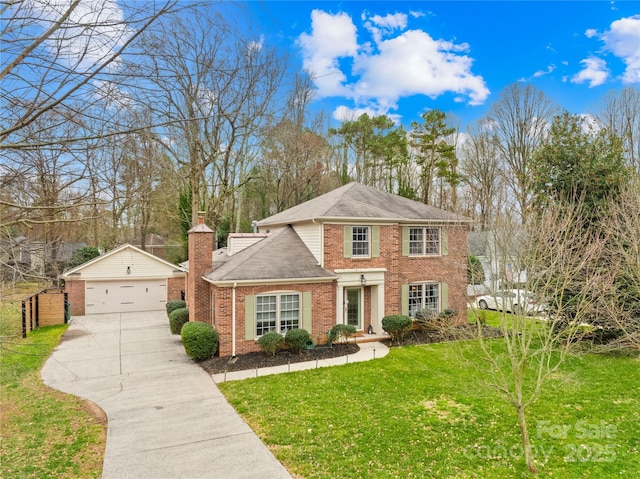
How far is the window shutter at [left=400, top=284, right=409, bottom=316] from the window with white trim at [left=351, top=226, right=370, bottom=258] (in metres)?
2.29

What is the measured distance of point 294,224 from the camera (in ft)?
53.8

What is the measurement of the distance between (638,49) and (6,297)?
721 inches

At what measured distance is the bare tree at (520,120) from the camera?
90.9 ft

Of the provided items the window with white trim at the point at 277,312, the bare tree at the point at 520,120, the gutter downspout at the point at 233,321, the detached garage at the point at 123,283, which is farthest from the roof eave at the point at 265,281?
the bare tree at the point at 520,120

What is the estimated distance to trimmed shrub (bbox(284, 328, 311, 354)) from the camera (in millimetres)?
12500

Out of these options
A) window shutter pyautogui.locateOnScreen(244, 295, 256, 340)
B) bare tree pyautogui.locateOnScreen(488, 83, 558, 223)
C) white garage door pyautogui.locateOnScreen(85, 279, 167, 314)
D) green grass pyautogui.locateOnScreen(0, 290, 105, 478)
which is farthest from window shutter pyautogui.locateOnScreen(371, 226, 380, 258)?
bare tree pyautogui.locateOnScreen(488, 83, 558, 223)

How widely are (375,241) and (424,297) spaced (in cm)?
361

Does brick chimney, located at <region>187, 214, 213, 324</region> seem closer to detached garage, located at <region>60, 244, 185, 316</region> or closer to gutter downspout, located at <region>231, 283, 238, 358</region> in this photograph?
gutter downspout, located at <region>231, 283, 238, 358</region>

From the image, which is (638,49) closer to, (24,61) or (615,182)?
(615,182)

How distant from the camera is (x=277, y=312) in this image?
13078mm

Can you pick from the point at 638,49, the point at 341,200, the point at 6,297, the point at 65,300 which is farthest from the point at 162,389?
the point at 638,49

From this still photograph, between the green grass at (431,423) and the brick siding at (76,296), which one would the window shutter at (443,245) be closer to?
the green grass at (431,423)

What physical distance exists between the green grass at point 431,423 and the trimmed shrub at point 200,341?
2.37 m

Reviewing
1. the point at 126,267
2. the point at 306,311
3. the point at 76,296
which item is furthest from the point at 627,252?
the point at 76,296
